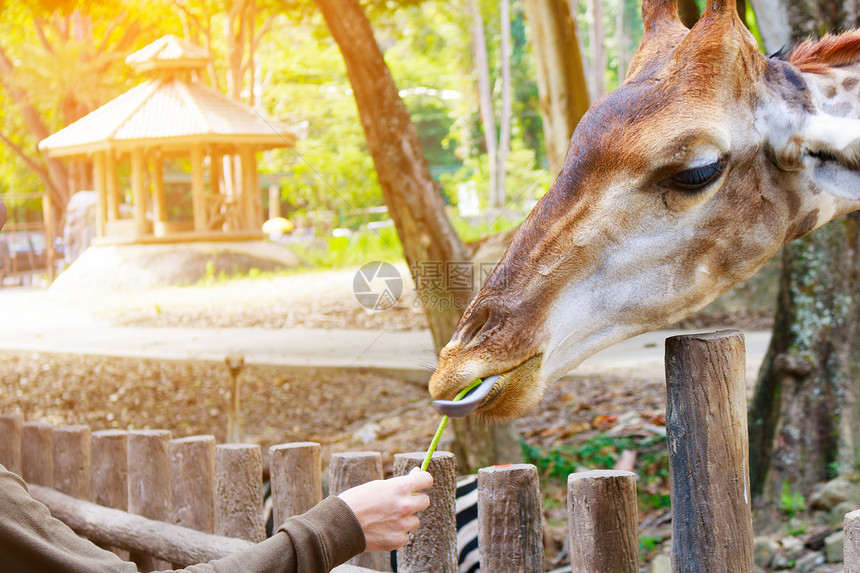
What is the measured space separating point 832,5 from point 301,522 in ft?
11.4

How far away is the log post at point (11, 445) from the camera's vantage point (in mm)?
3092

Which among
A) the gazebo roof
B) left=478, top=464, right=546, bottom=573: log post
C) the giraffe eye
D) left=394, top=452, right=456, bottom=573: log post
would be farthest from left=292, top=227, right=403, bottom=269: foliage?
the giraffe eye

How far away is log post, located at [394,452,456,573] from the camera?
1856mm

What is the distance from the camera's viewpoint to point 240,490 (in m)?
2.33

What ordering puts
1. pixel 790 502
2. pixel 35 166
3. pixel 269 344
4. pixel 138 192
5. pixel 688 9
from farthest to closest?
pixel 138 192 < pixel 35 166 < pixel 269 344 < pixel 688 9 < pixel 790 502

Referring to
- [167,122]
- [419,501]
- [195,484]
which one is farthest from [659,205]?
[167,122]

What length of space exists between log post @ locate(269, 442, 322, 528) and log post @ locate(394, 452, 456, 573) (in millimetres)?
428

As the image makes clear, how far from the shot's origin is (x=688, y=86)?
1.39 m

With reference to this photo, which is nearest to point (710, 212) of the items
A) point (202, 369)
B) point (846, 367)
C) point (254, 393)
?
point (846, 367)

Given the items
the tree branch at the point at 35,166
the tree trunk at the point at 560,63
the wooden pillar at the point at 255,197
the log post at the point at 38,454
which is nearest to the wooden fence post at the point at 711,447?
the log post at the point at 38,454

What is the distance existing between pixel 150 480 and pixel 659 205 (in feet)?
6.05

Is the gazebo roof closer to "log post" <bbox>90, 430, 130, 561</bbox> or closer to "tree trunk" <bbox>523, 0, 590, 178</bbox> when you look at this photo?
"tree trunk" <bbox>523, 0, 590, 178</bbox>

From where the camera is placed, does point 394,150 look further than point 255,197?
No

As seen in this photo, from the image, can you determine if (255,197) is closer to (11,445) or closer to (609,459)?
(609,459)
